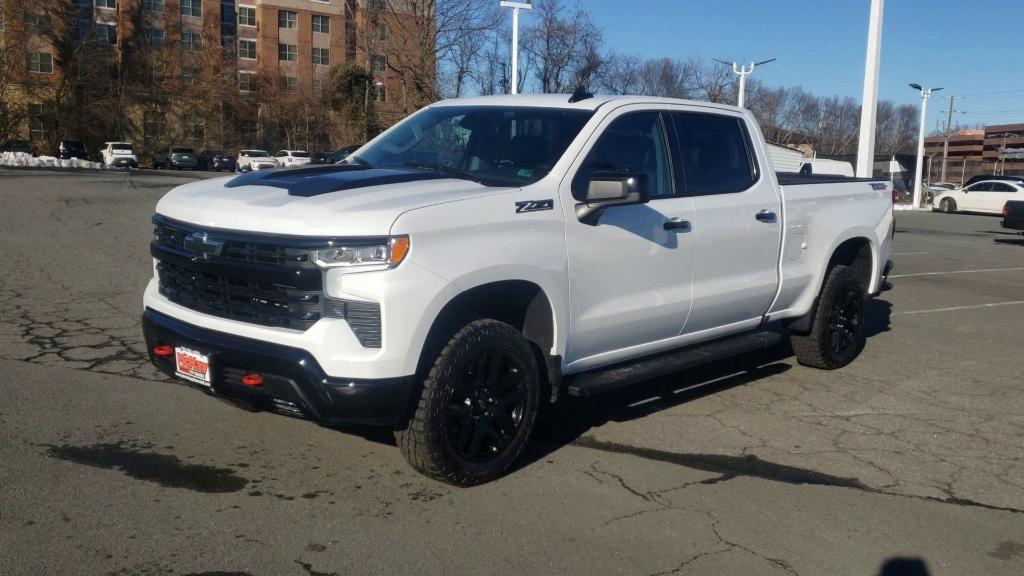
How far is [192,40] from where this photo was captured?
70.4 meters

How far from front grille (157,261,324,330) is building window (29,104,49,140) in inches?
2598

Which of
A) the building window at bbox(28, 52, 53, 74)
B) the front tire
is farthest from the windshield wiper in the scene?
the building window at bbox(28, 52, 53, 74)

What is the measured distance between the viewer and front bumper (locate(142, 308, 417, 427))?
4.12 metres

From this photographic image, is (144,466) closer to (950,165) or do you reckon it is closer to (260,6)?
(260,6)

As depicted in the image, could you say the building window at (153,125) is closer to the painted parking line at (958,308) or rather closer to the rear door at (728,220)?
the painted parking line at (958,308)

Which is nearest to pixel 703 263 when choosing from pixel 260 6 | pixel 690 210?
pixel 690 210

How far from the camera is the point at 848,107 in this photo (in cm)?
8794

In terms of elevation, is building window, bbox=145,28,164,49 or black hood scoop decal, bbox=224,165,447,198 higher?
building window, bbox=145,28,164,49

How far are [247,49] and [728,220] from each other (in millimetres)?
73138

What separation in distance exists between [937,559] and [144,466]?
3919 mm

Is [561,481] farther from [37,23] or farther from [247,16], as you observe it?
[247,16]

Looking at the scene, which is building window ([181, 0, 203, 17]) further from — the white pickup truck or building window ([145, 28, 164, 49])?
the white pickup truck

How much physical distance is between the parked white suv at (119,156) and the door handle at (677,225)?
51.1m

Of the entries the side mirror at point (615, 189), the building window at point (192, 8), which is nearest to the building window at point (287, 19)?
the building window at point (192, 8)
